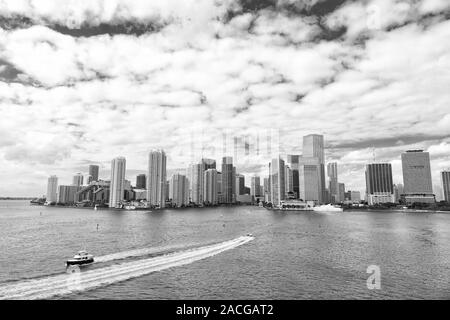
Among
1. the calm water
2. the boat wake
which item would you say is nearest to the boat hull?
the calm water

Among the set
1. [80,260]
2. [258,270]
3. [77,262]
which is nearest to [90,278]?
[77,262]

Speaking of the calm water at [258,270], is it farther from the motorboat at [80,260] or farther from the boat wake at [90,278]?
the motorboat at [80,260]

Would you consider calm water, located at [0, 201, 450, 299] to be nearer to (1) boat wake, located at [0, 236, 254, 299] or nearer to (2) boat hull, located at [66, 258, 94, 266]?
(1) boat wake, located at [0, 236, 254, 299]

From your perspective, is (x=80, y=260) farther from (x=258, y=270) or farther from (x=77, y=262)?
(x=258, y=270)

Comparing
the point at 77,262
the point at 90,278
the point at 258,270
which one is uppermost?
the point at 77,262

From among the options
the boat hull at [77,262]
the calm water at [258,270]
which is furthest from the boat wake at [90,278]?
the boat hull at [77,262]

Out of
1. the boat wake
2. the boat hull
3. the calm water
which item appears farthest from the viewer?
the boat hull
